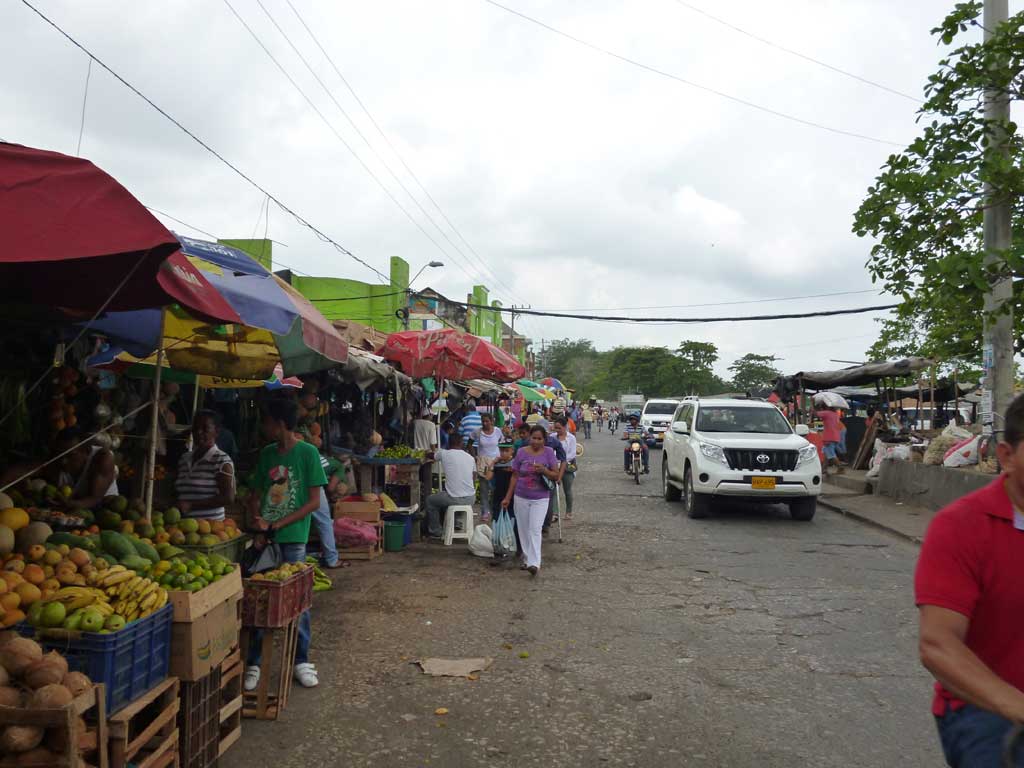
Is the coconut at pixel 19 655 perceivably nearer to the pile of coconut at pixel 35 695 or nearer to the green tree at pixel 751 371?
the pile of coconut at pixel 35 695

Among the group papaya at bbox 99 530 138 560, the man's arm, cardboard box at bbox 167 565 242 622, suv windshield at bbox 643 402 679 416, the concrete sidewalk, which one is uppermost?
suv windshield at bbox 643 402 679 416

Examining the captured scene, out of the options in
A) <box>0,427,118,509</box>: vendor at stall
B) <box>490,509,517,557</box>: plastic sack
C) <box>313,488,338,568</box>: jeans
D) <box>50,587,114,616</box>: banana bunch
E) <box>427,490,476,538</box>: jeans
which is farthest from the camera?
<box>427,490,476,538</box>: jeans

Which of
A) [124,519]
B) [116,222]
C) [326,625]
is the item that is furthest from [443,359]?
[116,222]

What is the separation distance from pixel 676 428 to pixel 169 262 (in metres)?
12.5

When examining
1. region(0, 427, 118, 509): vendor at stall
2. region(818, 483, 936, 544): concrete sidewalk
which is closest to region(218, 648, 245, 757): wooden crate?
region(0, 427, 118, 509): vendor at stall

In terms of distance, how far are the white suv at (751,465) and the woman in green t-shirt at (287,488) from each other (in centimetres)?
853

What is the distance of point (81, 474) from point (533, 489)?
4.72 m

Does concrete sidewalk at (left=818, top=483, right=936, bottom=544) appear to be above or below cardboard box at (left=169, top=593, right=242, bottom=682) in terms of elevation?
below

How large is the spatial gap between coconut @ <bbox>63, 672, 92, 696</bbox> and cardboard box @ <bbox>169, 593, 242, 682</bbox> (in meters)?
0.74

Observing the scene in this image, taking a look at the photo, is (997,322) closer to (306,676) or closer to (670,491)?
(670,491)

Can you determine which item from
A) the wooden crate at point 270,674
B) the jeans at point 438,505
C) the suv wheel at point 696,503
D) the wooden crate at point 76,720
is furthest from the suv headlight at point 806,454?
the wooden crate at point 76,720

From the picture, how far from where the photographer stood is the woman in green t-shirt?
586 centimetres

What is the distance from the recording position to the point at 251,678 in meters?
5.18

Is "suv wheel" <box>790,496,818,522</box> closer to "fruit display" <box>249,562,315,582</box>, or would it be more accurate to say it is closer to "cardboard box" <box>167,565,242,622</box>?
"fruit display" <box>249,562,315,582</box>
